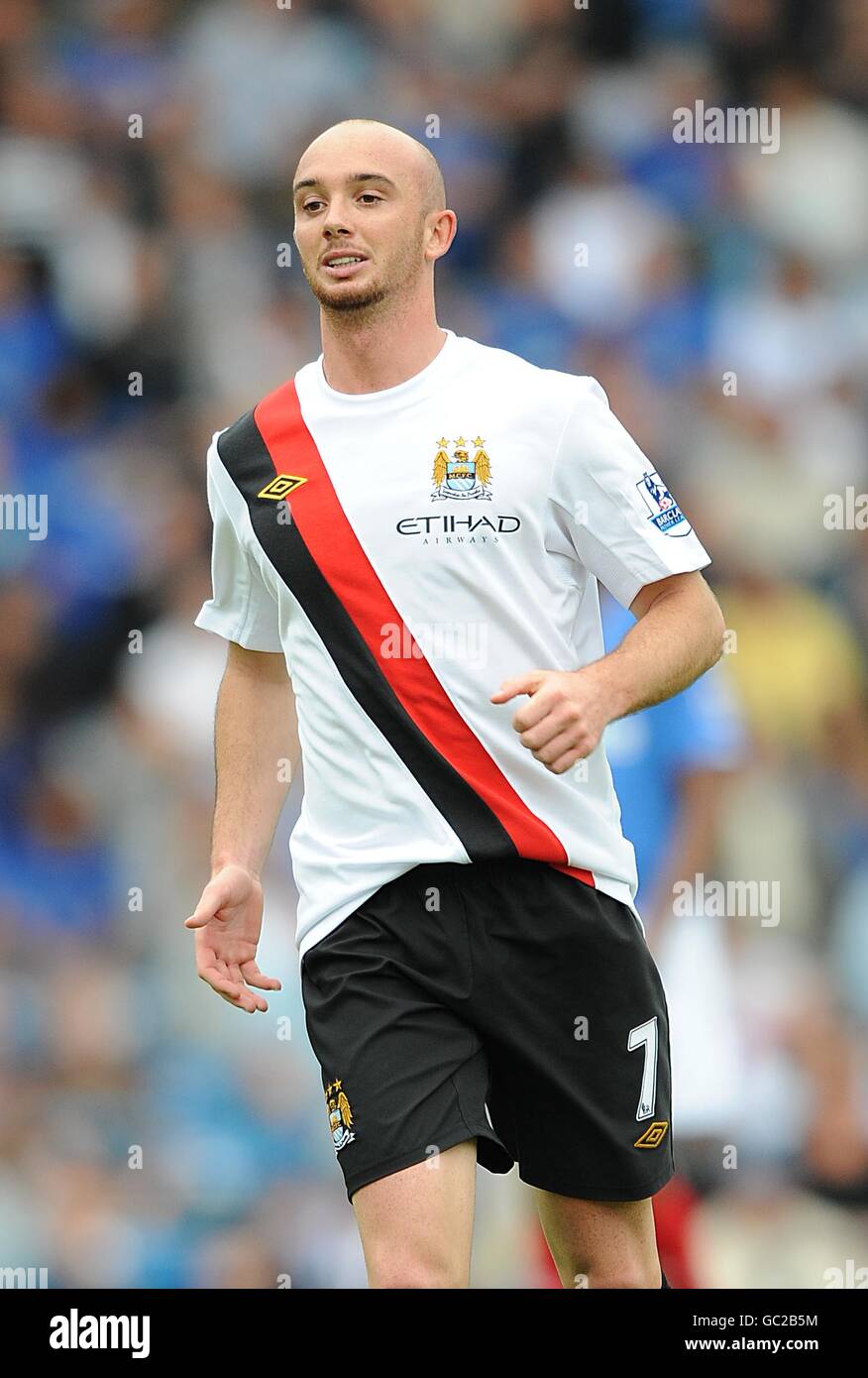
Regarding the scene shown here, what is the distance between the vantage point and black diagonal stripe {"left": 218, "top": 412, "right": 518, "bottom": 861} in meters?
3.48

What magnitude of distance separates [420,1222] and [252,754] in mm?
1097

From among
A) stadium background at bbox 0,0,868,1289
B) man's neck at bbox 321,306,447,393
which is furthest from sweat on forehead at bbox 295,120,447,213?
stadium background at bbox 0,0,868,1289

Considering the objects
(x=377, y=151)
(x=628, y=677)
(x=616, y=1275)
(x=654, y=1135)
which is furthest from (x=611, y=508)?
(x=616, y=1275)

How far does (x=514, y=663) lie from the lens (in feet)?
11.6

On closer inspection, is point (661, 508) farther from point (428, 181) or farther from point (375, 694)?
point (428, 181)

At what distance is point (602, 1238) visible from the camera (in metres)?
3.66

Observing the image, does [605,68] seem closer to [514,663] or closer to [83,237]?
[83,237]

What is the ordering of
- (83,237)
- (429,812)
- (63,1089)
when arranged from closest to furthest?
(429,812)
(63,1089)
(83,237)

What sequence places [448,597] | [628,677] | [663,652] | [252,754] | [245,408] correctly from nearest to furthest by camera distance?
[628,677], [663,652], [448,597], [252,754], [245,408]

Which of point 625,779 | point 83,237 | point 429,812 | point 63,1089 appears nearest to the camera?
point 429,812

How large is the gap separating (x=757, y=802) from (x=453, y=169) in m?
2.85

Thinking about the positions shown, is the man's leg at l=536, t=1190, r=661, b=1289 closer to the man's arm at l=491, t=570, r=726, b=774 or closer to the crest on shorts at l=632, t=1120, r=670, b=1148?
the crest on shorts at l=632, t=1120, r=670, b=1148

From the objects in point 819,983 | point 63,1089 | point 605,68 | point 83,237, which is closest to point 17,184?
point 83,237

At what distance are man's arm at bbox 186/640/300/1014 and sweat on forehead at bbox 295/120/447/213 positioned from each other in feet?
3.27
